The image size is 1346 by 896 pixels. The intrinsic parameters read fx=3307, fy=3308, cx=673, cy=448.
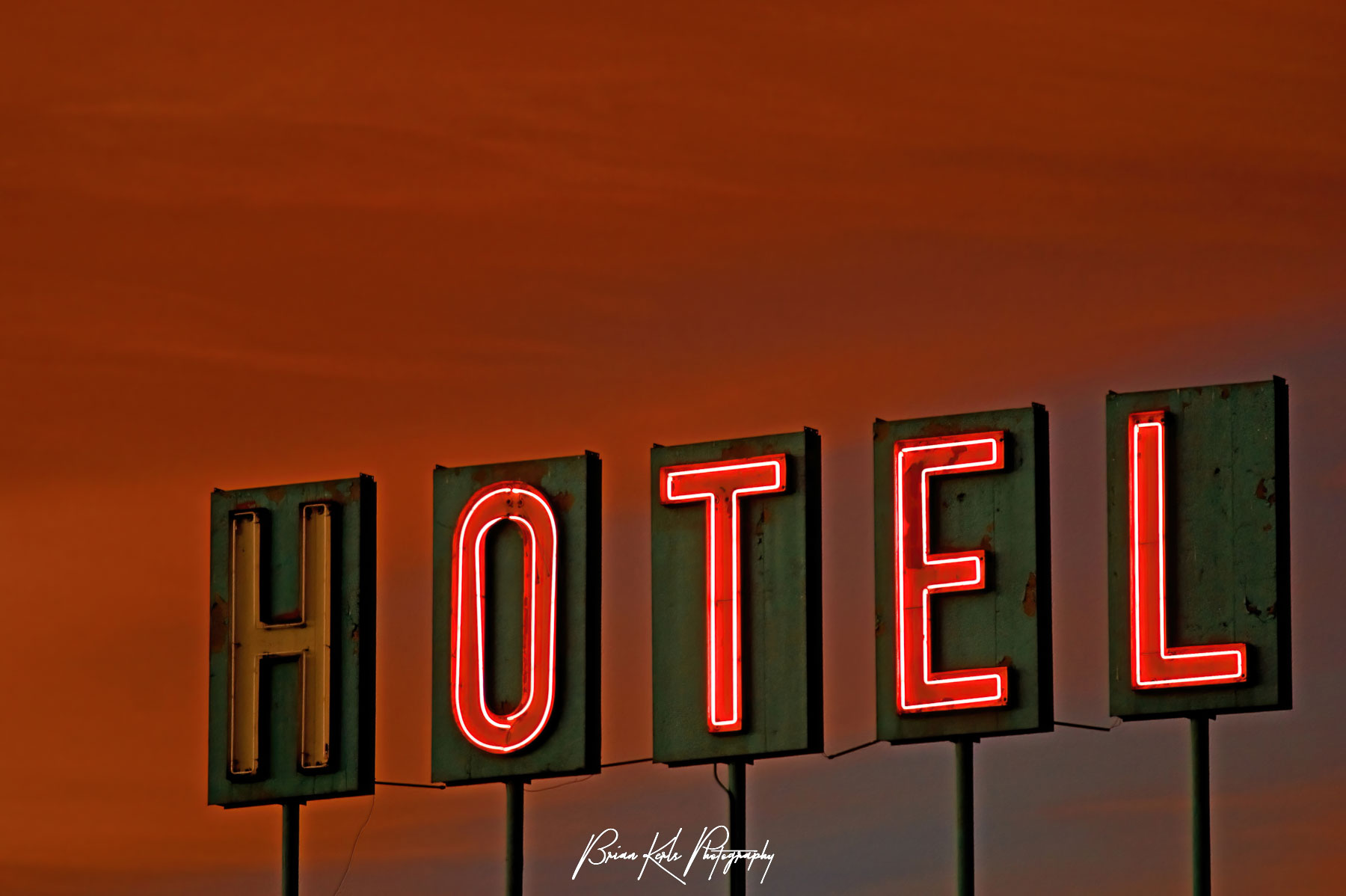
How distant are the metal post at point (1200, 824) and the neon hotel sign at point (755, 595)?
502 mm

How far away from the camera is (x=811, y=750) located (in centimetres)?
2869

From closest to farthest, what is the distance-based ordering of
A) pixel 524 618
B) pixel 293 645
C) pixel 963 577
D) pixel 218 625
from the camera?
1. pixel 963 577
2. pixel 524 618
3. pixel 293 645
4. pixel 218 625

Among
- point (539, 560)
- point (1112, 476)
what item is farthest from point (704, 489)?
point (1112, 476)

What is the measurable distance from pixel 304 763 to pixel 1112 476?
26.7ft

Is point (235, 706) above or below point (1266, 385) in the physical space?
below

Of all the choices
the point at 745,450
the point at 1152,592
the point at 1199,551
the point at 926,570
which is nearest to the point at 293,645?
the point at 745,450

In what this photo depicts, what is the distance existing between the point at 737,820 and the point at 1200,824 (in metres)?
4.18

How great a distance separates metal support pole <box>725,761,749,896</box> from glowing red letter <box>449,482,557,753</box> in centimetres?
182

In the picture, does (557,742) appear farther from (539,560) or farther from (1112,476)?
(1112,476)

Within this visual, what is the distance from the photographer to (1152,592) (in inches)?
1090

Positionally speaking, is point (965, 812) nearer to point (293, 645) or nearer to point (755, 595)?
point (755, 595)

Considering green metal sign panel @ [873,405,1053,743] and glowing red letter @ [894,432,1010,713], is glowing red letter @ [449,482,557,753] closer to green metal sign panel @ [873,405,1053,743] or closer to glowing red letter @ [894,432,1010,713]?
green metal sign panel @ [873,405,1053,743]

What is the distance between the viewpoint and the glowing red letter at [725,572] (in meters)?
29.0

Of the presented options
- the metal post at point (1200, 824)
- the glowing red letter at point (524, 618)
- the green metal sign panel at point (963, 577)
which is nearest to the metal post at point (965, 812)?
the green metal sign panel at point (963, 577)
